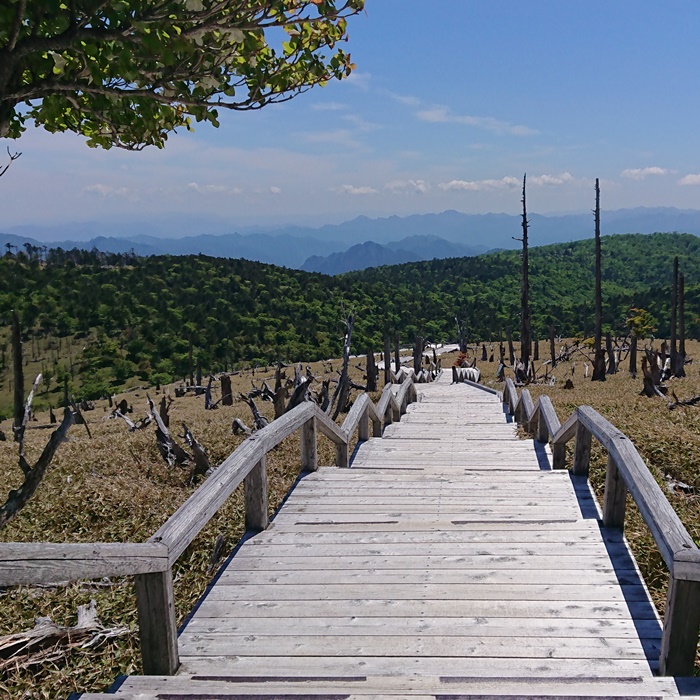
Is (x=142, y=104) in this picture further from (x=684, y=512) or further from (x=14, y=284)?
(x=14, y=284)

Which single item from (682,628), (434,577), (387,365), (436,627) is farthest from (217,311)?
(682,628)

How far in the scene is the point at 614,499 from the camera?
175 inches

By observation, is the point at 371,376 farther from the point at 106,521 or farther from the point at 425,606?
the point at 425,606

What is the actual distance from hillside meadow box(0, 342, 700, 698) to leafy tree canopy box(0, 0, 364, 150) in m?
3.25

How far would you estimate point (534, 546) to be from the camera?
4.25 m

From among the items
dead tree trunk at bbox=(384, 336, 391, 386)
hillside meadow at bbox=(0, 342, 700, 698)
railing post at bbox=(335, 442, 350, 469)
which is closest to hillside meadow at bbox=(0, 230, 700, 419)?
dead tree trunk at bbox=(384, 336, 391, 386)

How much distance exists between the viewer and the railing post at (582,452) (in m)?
5.67

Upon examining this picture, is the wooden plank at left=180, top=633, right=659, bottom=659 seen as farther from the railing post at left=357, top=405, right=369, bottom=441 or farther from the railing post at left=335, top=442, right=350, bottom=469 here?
the railing post at left=357, top=405, right=369, bottom=441

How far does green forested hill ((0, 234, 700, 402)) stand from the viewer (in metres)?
69.8

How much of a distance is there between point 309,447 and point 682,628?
403 cm

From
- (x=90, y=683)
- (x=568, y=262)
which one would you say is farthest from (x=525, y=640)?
(x=568, y=262)

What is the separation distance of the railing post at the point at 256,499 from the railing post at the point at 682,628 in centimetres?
290

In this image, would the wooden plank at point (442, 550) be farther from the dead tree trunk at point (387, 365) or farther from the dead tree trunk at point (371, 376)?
the dead tree trunk at point (387, 365)

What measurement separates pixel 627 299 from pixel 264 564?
9522cm
